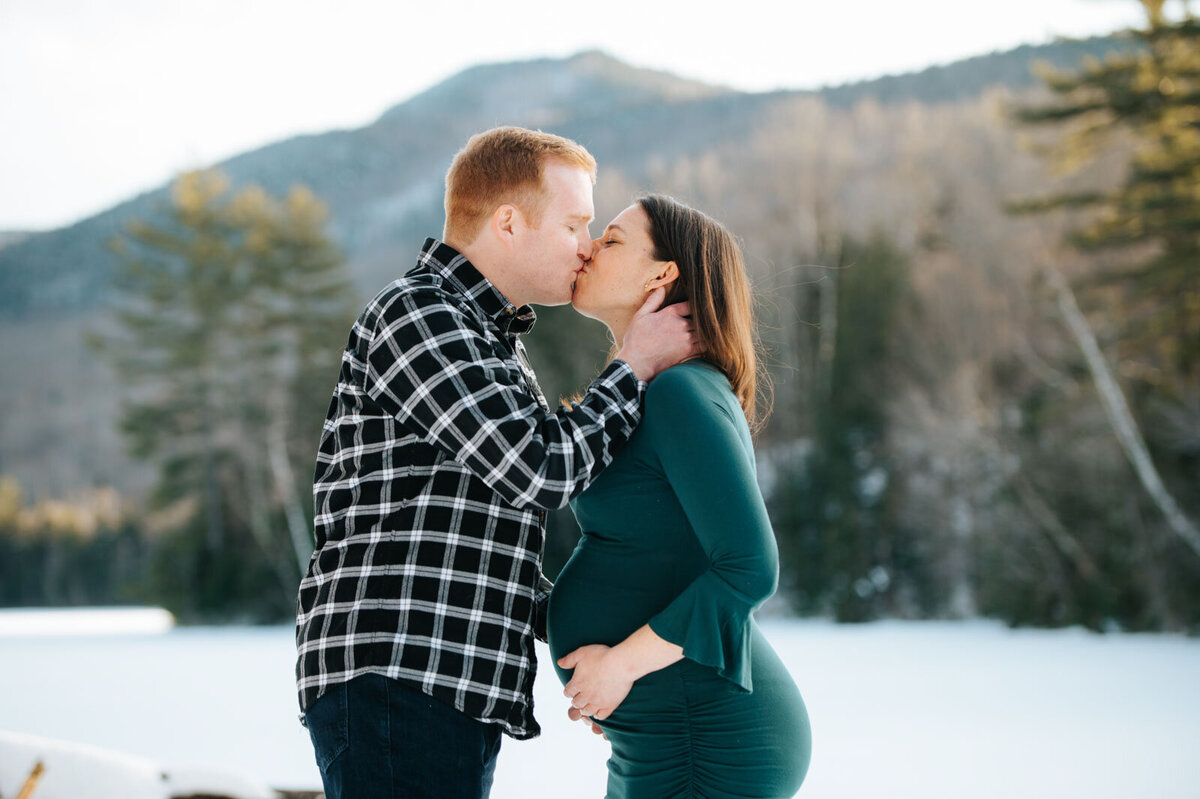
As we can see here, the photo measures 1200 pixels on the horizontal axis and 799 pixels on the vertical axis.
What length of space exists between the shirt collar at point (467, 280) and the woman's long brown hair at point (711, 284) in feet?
1.07

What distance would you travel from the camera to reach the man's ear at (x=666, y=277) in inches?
80.0

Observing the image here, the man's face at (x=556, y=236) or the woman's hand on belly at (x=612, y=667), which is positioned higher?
the man's face at (x=556, y=236)

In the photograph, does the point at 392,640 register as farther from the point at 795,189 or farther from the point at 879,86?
the point at 879,86

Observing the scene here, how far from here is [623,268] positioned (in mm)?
2078

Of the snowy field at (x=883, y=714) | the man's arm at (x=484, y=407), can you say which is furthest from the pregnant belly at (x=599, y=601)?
the snowy field at (x=883, y=714)

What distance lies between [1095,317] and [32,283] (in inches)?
4436

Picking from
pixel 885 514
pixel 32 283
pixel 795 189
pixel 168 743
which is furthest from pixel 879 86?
pixel 32 283

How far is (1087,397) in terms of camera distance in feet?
49.7

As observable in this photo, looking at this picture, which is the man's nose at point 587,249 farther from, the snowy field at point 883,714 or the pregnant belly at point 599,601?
the snowy field at point 883,714

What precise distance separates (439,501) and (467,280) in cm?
45

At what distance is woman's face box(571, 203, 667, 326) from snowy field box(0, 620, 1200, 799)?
2160 millimetres

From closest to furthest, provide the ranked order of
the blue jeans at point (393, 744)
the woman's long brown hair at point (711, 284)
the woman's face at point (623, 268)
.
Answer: the blue jeans at point (393, 744) < the woman's long brown hair at point (711, 284) < the woman's face at point (623, 268)

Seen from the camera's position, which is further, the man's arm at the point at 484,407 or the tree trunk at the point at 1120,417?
the tree trunk at the point at 1120,417

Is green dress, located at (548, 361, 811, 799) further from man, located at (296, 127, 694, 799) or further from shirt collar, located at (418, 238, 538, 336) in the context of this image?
shirt collar, located at (418, 238, 538, 336)
